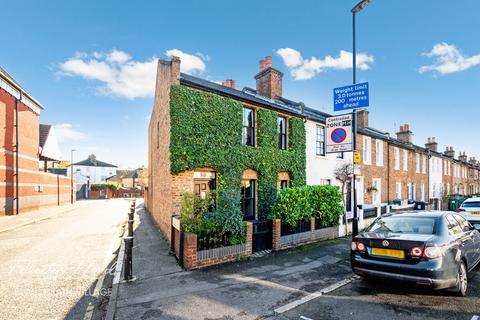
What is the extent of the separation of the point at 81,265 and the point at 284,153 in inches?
365

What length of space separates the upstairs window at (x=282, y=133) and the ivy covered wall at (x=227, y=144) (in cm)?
26

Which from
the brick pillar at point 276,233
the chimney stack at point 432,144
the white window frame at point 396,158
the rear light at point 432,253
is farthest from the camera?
the chimney stack at point 432,144

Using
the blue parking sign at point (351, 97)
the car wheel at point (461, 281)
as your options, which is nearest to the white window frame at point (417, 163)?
the blue parking sign at point (351, 97)

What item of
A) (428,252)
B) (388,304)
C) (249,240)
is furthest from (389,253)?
(249,240)

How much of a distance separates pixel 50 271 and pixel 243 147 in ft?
24.9

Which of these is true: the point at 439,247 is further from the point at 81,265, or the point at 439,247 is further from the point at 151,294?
the point at 81,265

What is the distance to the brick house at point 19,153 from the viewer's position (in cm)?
1781

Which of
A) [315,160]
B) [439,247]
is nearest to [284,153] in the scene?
[315,160]

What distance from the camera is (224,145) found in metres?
10.3

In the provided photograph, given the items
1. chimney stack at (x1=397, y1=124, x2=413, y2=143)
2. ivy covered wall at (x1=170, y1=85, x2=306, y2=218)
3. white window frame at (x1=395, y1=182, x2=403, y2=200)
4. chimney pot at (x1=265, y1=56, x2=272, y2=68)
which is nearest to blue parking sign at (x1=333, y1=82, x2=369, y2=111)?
ivy covered wall at (x1=170, y1=85, x2=306, y2=218)

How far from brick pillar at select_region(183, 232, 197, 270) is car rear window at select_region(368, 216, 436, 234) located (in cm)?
423

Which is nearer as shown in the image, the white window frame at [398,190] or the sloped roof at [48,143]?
the white window frame at [398,190]

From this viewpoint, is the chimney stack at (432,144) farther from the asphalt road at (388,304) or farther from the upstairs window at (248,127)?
the asphalt road at (388,304)

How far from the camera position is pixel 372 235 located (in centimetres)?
516
